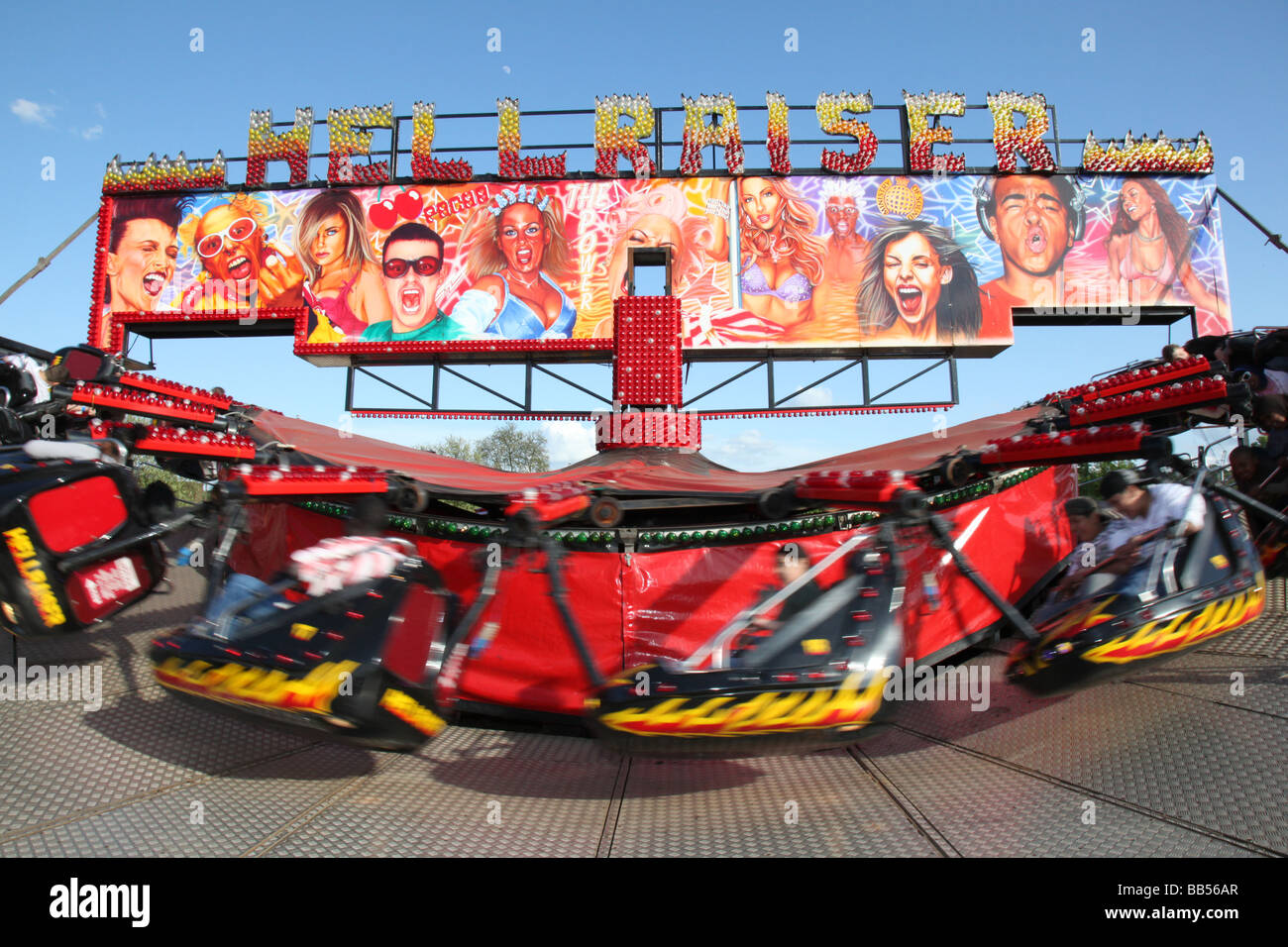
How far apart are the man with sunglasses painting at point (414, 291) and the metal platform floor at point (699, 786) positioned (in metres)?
9.87

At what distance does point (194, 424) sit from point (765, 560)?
4.16 m

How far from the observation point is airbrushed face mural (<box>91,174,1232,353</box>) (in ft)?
42.6

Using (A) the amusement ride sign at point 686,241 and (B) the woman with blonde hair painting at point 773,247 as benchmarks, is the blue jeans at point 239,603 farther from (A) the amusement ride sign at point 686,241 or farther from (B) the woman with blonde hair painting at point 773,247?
(B) the woman with blonde hair painting at point 773,247

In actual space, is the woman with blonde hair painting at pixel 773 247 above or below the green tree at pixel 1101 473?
above

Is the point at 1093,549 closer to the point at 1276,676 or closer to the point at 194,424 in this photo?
the point at 1276,676

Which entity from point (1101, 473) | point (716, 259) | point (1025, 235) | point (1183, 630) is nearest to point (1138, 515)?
point (1183, 630)

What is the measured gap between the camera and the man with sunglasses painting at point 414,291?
13.2 m

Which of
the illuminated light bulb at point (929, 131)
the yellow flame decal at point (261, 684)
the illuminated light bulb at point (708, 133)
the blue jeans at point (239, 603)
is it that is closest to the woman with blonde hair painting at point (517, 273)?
the illuminated light bulb at point (708, 133)

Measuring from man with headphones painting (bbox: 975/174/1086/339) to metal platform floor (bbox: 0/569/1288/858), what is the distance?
10.1m

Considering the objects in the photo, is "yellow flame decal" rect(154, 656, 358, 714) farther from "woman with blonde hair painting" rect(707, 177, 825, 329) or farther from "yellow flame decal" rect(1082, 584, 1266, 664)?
"woman with blonde hair painting" rect(707, 177, 825, 329)

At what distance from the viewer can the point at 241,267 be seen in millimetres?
13656

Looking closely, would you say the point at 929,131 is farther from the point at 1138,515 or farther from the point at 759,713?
the point at 759,713

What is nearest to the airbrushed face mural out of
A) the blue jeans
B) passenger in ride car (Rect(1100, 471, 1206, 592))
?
passenger in ride car (Rect(1100, 471, 1206, 592))
